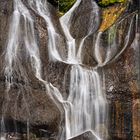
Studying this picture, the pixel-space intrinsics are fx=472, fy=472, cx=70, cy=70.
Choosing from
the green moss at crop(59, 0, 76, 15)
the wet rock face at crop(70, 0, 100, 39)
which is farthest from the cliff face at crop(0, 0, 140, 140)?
the green moss at crop(59, 0, 76, 15)

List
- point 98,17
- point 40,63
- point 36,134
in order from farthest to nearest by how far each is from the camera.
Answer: point 98,17 → point 40,63 → point 36,134

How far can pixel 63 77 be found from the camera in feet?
58.5

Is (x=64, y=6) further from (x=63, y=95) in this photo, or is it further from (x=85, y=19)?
(x=63, y=95)

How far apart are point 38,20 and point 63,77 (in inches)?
133

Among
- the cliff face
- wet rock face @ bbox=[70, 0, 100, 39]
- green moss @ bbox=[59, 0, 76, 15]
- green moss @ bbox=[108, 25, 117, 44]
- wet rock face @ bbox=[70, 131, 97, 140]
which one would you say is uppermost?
green moss @ bbox=[59, 0, 76, 15]

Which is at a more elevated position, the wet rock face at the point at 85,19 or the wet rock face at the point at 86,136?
the wet rock face at the point at 85,19

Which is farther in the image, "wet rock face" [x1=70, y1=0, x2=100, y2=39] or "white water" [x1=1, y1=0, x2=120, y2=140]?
"wet rock face" [x1=70, y1=0, x2=100, y2=39]

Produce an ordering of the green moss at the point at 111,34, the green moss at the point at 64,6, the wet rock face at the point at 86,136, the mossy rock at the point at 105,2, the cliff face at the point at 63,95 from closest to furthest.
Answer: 1. the wet rock face at the point at 86,136
2. the cliff face at the point at 63,95
3. the green moss at the point at 111,34
4. the mossy rock at the point at 105,2
5. the green moss at the point at 64,6

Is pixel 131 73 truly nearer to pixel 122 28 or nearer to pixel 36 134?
pixel 122 28

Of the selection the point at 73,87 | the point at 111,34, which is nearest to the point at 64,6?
the point at 111,34

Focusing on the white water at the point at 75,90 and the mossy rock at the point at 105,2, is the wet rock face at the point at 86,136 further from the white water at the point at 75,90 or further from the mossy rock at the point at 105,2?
the mossy rock at the point at 105,2

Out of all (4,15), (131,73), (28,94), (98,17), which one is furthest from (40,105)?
(98,17)

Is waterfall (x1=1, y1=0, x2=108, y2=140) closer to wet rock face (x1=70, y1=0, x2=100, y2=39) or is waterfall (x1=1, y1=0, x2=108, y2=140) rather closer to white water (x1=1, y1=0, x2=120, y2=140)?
white water (x1=1, y1=0, x2=120, y2=140)

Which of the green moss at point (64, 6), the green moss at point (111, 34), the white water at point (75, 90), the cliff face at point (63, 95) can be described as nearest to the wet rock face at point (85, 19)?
the green moss at point (64, 6)
